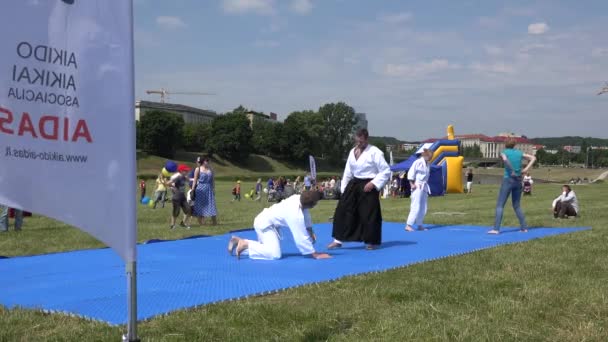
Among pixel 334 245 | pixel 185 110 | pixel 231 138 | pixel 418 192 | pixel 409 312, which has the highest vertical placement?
pixel 185 110

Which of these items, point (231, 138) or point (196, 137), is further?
point (196, 137)

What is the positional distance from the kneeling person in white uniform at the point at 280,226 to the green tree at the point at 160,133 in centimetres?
9170

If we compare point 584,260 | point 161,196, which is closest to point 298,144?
point 161,196

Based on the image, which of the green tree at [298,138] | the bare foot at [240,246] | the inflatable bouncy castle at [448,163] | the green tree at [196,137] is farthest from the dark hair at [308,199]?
the green tree at [298,138]

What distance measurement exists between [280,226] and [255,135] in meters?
105

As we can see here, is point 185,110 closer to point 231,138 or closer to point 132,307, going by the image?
point 231,138

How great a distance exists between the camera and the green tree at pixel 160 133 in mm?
96625

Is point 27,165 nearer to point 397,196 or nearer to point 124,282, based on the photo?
point 124,282

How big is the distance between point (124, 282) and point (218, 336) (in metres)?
2.34

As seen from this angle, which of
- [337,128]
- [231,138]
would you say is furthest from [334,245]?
[337,128]

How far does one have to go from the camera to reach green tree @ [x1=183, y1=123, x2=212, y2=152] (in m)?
108

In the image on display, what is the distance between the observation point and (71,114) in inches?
118

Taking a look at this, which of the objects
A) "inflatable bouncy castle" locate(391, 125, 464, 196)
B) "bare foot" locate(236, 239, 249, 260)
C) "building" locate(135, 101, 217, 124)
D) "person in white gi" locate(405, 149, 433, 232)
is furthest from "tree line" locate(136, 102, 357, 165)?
"bare foot" locate(236, 239, 249, 260)

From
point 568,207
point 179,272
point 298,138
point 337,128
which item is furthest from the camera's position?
point 337,128
